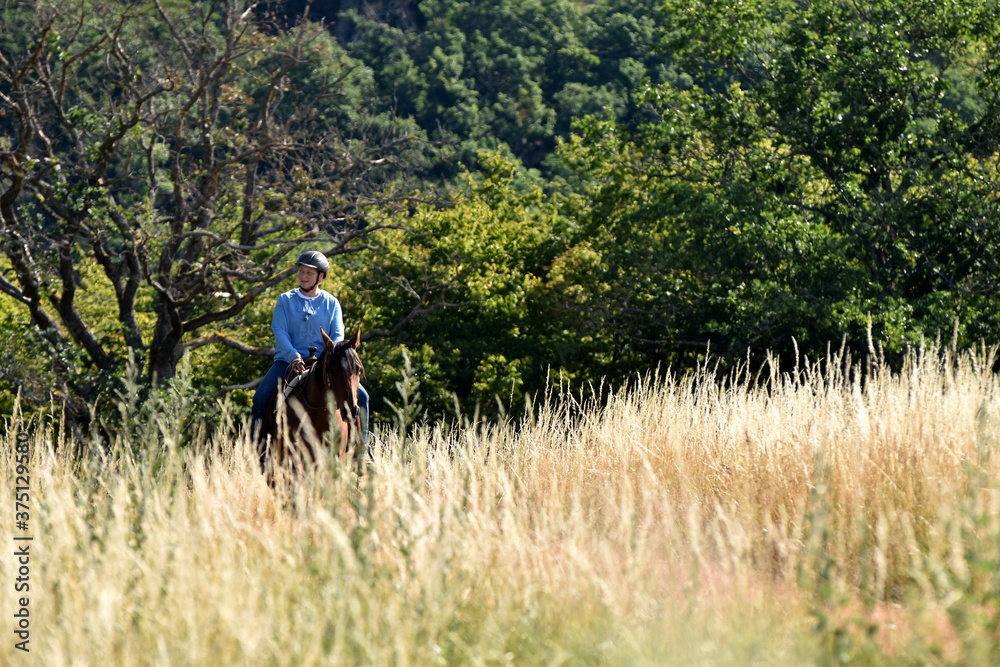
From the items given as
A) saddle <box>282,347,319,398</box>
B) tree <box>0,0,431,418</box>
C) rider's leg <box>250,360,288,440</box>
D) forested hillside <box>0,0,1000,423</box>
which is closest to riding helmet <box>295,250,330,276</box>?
saddle <box>282,347,319,398</box>

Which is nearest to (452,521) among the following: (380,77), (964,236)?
(964,236)

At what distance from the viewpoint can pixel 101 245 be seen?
56.0 ft

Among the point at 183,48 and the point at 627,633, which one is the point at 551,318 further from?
the point at 627,633

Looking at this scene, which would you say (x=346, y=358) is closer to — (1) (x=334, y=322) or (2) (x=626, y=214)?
(1) (x=334, y=322)

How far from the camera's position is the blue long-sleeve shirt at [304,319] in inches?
334

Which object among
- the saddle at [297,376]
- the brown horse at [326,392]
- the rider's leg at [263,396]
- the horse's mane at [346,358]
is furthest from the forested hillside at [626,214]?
the horse's mane at [346,358]

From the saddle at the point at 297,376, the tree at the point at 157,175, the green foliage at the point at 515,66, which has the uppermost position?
the green foliage at the point at 515,66

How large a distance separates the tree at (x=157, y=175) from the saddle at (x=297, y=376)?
335 inches

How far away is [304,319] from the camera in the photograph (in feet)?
28.0

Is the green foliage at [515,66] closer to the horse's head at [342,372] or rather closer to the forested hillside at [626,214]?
the forested hillside at [626,214]

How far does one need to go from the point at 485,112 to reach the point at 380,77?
25.6 ft

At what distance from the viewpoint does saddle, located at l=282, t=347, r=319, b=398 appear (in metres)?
7.65

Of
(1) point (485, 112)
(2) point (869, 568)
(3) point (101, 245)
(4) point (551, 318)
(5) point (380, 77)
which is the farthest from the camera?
(1) point (485, 112)

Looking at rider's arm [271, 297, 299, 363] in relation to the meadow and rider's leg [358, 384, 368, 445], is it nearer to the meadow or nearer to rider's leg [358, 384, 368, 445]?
rider's leg [358, 384, 368, 445]
